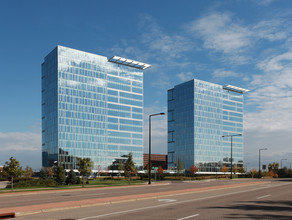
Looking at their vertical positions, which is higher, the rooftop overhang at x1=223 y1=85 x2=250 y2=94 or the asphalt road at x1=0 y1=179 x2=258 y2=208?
the rooftop overhang at x1=223 y1=85 x2=250 y2=94

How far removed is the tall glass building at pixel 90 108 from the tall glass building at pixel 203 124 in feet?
79.2

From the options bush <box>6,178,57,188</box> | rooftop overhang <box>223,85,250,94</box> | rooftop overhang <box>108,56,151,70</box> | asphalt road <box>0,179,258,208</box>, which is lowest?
bush <box>6,178,57,188</box>

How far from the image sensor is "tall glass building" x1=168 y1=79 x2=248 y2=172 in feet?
443

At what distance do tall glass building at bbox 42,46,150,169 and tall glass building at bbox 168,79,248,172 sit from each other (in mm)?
24144

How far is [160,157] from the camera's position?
153250mm

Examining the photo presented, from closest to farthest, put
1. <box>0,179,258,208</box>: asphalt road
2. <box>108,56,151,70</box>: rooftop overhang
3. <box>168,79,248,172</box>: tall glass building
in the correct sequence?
<box>0,179,258,208</box>: asphalt road < <box>108,56,151,70</box>: rooftop overhang < <box>168,79,248,172</box>: tall glass building

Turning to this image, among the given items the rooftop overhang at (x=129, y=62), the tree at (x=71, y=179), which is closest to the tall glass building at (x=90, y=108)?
the rooftop overhang at (x=129, y=62)

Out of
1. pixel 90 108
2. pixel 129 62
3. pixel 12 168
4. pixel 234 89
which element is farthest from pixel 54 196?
pixel 234 89

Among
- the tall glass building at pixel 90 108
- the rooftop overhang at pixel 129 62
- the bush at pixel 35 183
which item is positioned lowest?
the bush at pixel 35 183

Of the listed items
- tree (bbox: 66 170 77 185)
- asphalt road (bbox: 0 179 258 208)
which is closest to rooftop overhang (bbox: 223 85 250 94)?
tree (bbox: 66 170 77 185)

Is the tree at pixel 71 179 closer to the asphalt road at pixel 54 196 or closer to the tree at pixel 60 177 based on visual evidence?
the tree at pixel 60 177

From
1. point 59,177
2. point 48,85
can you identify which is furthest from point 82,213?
point 48,85

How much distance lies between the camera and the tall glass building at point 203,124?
135000mm

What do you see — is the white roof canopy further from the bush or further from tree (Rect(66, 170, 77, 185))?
the bush
